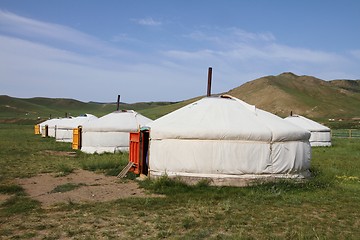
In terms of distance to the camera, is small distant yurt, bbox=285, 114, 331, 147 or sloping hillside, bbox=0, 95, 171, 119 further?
sloping hillside, bbox=0, 95, 171, 119

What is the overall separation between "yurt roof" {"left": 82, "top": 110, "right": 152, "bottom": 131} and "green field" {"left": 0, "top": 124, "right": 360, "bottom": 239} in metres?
8.72

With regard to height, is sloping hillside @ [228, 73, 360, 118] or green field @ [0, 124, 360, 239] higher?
sloping hillside @ [228, 73, 360, 118]

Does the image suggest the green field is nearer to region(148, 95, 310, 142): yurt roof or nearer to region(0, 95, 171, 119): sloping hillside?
region(148, 95, 310, 142): yurt roof

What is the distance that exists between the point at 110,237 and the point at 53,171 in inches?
329

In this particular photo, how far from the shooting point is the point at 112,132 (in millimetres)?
19719

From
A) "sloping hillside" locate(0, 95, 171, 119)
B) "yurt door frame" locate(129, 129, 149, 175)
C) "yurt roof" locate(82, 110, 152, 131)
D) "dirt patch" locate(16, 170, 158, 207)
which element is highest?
"sloping hillside" locate(0, 95, 171, 119)

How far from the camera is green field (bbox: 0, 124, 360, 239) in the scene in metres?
6.35

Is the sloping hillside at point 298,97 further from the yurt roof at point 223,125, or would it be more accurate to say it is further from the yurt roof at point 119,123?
the yurt roof at point 223,125

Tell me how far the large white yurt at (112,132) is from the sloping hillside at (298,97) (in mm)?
51541

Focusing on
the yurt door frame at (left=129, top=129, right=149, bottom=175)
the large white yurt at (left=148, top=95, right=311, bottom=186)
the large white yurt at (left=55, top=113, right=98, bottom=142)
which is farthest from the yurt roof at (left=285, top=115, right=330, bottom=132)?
the large white yurt at (left=148, top=95, right=311, bottom=186)

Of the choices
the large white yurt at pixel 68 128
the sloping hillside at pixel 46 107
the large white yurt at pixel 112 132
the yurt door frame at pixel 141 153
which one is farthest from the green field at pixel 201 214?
the sloping hillside at pixel 46 107

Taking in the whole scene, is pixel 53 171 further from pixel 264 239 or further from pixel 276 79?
pixel 276 79

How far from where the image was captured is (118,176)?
1250cm

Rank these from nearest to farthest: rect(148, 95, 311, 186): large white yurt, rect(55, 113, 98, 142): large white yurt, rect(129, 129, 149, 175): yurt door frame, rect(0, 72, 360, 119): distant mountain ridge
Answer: rect(148, 95, 311, 186): large white yurt
rect(129, 129, 149, 175): yurt door frame
rect(55, 113, 98, 142): large white yurt
rect(0, 72, 360, 119): distant mountain ridge
